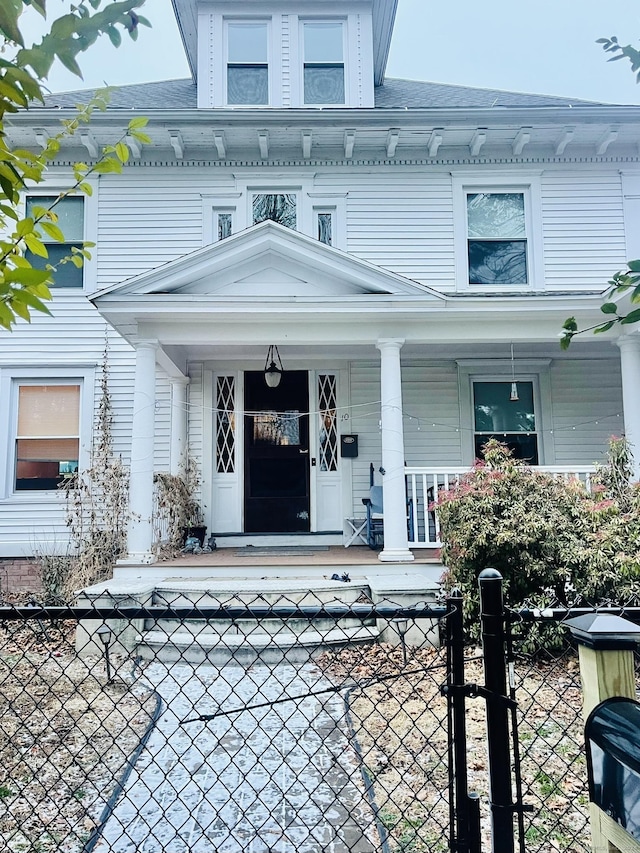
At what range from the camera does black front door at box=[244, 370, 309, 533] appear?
9.13 meters

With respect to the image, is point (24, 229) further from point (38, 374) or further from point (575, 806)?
point (38, 374)

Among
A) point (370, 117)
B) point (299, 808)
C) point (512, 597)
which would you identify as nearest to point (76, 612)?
point (299, 808)

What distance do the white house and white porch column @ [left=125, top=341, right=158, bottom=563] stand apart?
1.68 meters

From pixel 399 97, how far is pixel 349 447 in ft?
21.4

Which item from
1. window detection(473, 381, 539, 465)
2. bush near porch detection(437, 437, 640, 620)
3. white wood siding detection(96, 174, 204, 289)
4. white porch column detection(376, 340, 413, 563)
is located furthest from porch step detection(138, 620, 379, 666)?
white wood siding detection(96, 174, 204, 289)

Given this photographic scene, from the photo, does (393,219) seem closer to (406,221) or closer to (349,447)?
(406,221)

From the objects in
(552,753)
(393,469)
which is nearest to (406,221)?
(393,469)

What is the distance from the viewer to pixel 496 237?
935 cm

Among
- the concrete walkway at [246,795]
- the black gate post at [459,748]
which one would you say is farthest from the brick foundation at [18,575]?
the black gate post at [459,748]

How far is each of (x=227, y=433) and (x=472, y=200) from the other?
5391 millimetres

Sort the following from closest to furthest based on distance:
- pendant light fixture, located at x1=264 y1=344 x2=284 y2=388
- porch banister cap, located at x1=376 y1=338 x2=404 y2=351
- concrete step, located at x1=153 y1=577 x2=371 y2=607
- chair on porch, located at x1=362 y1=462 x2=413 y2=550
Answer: concrete step, located at x1=153 y1=577 x2=371 y2=607
porch banister cap, located at x1=376 y1=338 x2=404 y2=351
pendant light fixture, located at x1=264 y1=344 x2=284 y2=388
chair on porch, located at x1=362 y1=462 x2=413 y2=550

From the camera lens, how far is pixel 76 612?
72.7 inches

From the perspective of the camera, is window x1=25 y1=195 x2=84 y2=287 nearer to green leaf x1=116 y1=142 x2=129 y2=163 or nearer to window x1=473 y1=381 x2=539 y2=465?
window x1=473 y1=381 x2=539 y2=465

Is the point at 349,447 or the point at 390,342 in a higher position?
the point at 390,342
